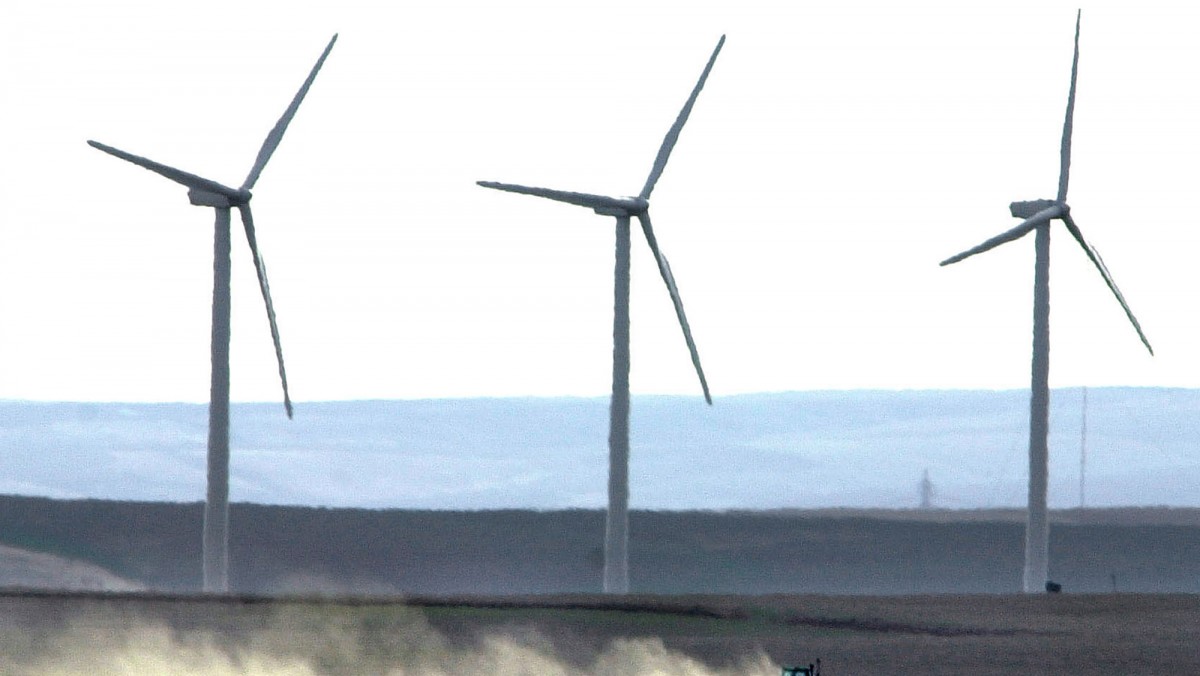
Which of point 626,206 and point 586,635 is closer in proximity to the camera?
point 586,635

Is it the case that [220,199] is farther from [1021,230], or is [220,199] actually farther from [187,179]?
[1021,230]

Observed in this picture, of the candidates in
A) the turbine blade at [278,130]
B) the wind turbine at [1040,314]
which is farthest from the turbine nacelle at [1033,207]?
the turbine blade at [278,130]

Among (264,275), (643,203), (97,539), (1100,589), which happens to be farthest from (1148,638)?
(97,539)

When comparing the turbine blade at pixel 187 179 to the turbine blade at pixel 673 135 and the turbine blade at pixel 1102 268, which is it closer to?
the turbine blade at pixel 673 135

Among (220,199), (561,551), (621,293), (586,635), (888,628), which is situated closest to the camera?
(586,635)

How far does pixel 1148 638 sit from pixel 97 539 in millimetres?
93845

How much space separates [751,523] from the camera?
190 metres

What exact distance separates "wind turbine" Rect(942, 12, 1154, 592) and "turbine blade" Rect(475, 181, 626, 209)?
1376 cm

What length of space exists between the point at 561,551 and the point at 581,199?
239ft

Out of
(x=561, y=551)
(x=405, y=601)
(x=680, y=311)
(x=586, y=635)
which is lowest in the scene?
(x=586, y=635)

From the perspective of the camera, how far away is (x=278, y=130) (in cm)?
9181

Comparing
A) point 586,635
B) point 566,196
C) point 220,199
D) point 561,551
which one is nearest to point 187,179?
point 220,199

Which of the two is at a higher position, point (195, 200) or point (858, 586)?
point (195, 200)

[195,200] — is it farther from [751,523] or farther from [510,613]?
[751,523]
